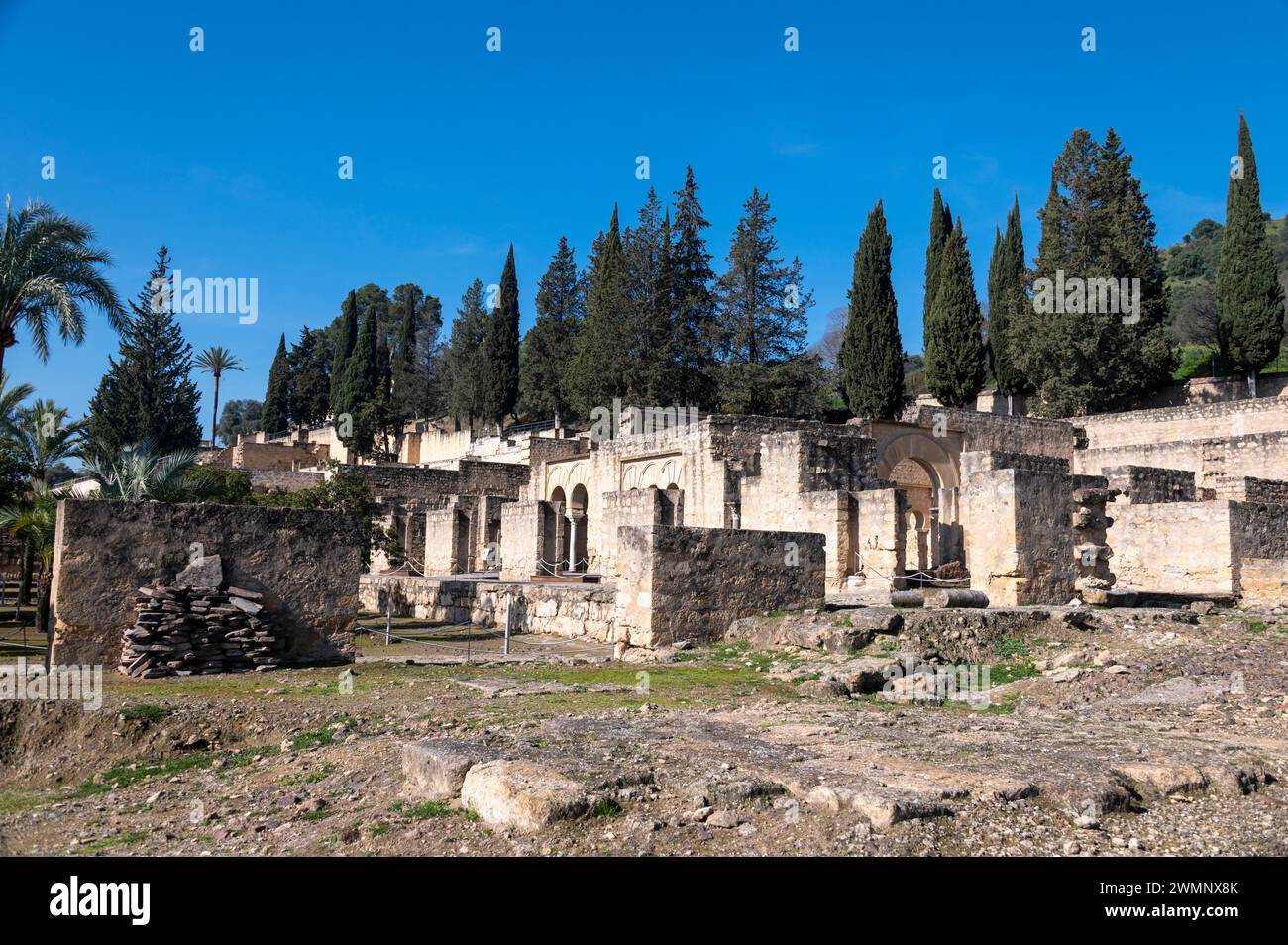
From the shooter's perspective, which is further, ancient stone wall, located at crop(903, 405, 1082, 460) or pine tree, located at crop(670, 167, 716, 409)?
pine tree, located at crop(670, 167, 716, 409)

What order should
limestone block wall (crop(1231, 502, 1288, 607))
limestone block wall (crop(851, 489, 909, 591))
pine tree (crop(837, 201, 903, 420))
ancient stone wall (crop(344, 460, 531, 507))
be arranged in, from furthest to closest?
pine tree (crop(837, 201, 903, 420)) < ancient stone wall (crop(344, 460, 531, 507)) < limestone block wall (crop(851, 489, 909, 591)) < limestone block wall (crop(1231, 502, 1288, 607))

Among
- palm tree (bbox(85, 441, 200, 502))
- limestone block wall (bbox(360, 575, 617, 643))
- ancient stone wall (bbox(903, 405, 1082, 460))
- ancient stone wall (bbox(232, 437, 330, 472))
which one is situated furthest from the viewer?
ancient stone wall (bbox(232, 437, 330, 472))

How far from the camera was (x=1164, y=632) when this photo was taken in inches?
456

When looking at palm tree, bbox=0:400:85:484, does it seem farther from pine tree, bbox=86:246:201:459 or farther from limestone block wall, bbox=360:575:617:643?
pine tree, bbox=86:246:201:459

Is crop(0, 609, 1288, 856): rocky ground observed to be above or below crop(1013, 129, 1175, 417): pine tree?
below

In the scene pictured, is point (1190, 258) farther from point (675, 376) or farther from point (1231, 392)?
point (675, 376)

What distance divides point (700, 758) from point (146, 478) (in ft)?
41.0

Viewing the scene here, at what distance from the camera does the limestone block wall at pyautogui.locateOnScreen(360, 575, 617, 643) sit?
49.5ft

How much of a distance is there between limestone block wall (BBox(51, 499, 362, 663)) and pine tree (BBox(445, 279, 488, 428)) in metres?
37.6

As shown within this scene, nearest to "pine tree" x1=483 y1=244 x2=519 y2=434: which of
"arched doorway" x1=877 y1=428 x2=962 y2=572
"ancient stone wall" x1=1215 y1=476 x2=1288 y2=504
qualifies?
"arched doorway" x1=877 y1=428 x2=962 y2=572

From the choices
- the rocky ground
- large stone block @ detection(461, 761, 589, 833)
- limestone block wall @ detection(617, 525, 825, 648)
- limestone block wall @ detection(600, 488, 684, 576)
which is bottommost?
the rocky ground
